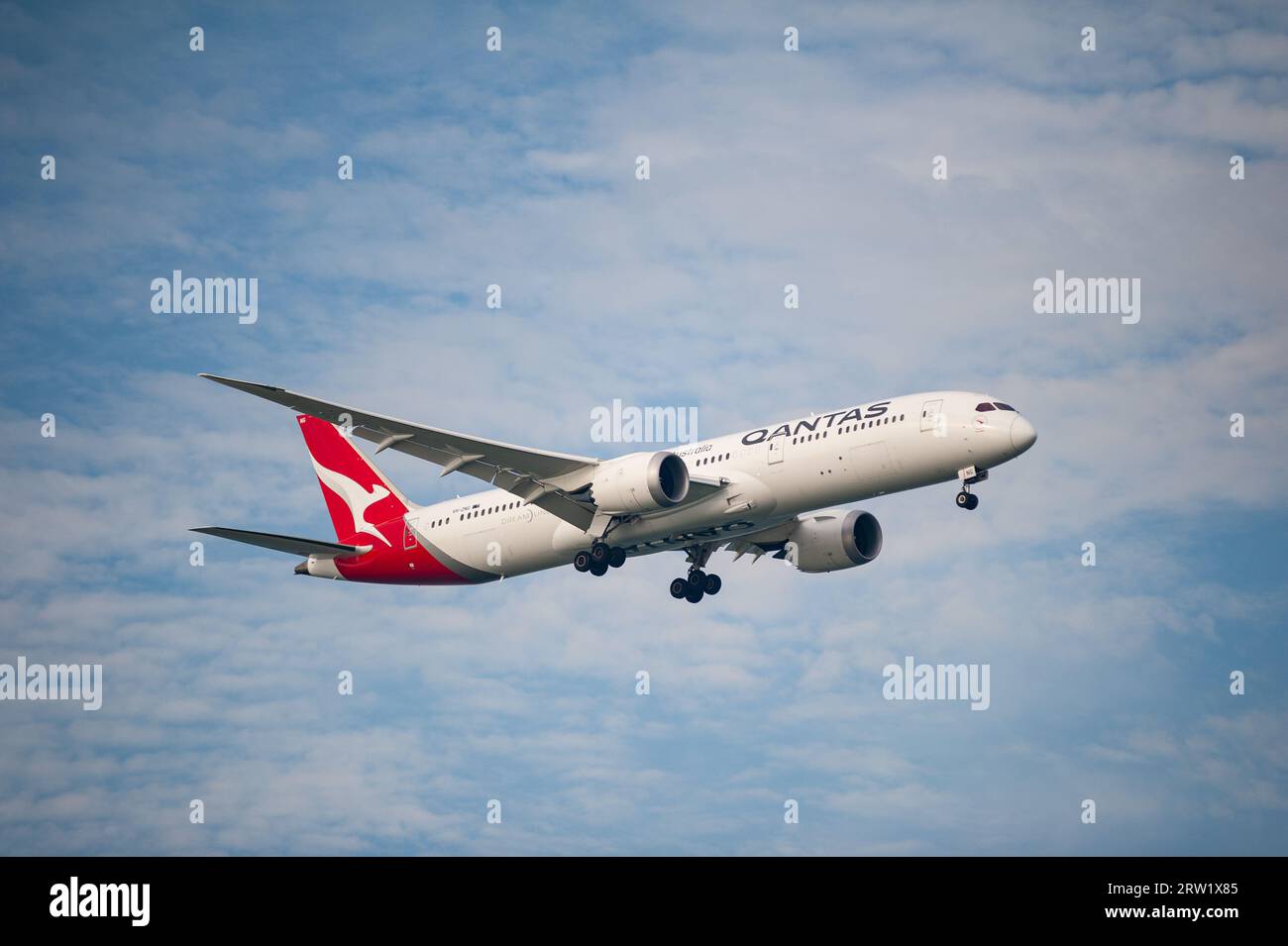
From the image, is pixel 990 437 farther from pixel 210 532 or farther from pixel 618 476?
pixel 210 532

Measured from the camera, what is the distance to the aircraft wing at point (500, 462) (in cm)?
5188

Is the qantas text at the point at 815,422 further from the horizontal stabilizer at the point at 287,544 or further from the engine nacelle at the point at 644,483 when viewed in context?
the horizontal stabilizer at the point at 287,544

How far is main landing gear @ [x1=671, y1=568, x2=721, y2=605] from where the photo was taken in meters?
60.1

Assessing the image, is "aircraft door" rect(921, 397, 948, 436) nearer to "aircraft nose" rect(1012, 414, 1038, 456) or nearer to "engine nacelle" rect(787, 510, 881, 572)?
"aircraft nose" rect(1012, 414, 1038, 456)

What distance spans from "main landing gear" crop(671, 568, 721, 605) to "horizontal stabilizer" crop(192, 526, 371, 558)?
40.0 feet

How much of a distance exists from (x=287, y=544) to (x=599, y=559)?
12359 millimetres

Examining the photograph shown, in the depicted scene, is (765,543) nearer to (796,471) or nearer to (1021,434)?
(796,471)

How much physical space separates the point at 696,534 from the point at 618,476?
3.83 meters

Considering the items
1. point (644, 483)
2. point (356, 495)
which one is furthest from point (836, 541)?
point (356, 495)

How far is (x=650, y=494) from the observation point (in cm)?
5181

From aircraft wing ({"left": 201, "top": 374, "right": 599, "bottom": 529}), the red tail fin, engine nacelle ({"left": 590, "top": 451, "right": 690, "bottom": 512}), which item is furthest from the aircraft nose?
the red tail fin

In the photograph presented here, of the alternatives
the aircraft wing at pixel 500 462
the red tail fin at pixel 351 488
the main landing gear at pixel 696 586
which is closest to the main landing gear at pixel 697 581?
the main landing gear at pixel 696 586
